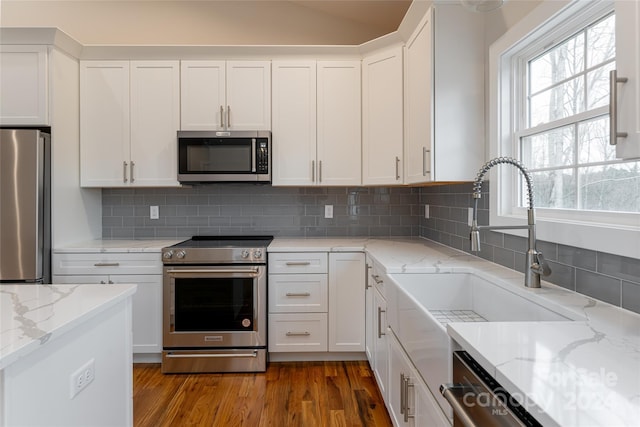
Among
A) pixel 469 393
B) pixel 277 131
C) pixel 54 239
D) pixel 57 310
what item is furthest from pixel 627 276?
pixel 54 239

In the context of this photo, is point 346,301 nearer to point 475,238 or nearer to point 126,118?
point 475,238

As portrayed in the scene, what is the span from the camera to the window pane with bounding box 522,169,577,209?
5.15 ft

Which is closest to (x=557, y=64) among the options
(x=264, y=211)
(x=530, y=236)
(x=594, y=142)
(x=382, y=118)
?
(x=594, y=142)

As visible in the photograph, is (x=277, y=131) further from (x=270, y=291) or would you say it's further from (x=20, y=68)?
(x=20, y=68)

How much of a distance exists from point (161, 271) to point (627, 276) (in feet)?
8.61

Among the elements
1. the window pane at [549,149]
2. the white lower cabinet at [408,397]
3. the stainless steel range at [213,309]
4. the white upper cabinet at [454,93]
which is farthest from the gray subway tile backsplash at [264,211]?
the white lower cabinet at [408,397]

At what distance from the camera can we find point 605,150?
137 cm

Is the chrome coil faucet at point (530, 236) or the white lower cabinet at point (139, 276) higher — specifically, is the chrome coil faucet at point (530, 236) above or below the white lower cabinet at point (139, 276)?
above

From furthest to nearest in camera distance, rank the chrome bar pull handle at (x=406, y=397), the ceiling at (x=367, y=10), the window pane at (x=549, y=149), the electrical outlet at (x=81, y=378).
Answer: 1. the ceiling at (x=367, y=10)
2. the window pane at (x=549, y=149)
3. the chrome bar pull handle at (x=406, y=397)
4. the electrical outlet at (x=81, y=378)

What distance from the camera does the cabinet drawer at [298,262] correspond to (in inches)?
107

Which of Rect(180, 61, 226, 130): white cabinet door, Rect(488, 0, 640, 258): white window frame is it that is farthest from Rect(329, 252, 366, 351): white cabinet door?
Rect(180, 61, 226, 130): white cabinet door

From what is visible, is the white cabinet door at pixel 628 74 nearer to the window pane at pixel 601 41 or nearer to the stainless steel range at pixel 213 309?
the window pane at pixel 601 41

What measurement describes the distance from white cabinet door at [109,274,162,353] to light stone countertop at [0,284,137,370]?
1312 mm

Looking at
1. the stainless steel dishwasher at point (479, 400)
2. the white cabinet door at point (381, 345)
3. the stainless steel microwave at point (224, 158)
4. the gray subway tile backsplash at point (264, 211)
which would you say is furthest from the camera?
the gray subway tile backsplash at point (264, 211)
